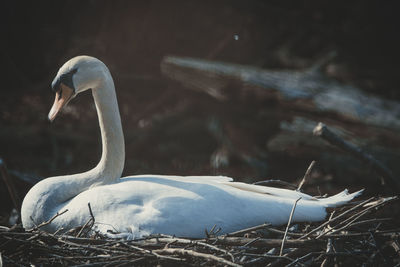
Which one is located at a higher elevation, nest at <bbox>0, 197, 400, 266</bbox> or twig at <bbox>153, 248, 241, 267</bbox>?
twig at <bbox>153, 248, 241, 267</bbox>

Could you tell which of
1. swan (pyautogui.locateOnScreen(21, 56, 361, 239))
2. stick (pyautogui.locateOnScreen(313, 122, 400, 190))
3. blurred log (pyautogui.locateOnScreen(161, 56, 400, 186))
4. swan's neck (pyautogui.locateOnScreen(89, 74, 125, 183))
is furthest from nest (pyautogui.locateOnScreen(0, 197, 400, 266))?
blurred log (pyautogui.locateOnScreen(161, 56, 400, 186))

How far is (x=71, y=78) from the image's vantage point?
12.2ft

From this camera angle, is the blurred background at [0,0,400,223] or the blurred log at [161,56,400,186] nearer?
the blurred log at [161,56,400,186]

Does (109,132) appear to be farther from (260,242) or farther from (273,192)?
(260,242)

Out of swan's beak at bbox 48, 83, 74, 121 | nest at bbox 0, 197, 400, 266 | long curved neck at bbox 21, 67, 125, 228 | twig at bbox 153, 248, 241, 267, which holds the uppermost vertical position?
swan's beak at bbox 48, 83, 74, 121

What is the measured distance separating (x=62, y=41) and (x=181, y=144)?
3.08m

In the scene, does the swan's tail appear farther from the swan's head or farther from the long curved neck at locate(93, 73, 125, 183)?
the swan's head

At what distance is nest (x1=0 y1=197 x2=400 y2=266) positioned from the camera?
2984 millimetres

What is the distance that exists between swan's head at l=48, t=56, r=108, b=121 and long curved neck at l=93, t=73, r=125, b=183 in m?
0.13

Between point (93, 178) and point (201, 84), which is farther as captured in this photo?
point (201, 84)

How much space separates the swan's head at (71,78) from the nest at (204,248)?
0.94 meters

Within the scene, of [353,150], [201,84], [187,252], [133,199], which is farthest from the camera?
[201,84]

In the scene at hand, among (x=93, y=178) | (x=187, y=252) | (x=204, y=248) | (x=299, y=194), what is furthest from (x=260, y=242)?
(x=93, y=178)

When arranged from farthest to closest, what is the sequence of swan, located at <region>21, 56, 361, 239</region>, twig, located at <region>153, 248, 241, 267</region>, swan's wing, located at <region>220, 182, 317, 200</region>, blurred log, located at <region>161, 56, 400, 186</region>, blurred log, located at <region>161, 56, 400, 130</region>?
blurred log, located at <region>161, 56, 400, 130</region> → blurred log, located at <region>161, 56, 400, 186</region> → swan's wing, located at <region>220, 182, 317, 200</region> → swan, located at <region>21, 56, 361, 239</region> → twig, located at <region>153, 248, 241, 267</region>
